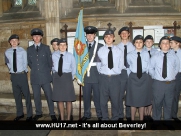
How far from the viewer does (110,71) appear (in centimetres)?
398

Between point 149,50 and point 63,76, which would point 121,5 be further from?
point 63,76

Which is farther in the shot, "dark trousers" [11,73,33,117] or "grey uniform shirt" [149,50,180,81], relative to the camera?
"dark trousers" [11,73,33,117]

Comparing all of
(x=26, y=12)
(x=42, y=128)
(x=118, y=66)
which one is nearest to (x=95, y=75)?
(x=118, y=66)

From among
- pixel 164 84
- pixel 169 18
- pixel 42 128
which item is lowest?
pixel 42 128

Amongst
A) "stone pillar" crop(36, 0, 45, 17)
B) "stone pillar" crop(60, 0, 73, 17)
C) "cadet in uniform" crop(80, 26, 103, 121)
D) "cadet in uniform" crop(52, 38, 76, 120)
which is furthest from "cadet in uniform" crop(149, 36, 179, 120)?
"stone pillar" crop(36, 0, 45, 17)

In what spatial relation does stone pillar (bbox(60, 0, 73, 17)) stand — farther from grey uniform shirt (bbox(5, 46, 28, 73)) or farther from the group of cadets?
grey uniform shirt (bbox(5, 46, 28, 73))

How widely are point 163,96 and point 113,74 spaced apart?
1.08 meters

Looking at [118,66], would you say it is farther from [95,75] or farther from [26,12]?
[26,12]

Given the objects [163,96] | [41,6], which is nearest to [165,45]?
[163,96]

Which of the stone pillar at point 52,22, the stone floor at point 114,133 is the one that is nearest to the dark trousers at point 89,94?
the stone floor at point 114,133

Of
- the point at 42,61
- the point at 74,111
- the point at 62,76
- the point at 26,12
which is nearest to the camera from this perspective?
the point at 62,76

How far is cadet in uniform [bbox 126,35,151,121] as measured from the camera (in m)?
3.92

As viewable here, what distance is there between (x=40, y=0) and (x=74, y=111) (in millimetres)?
3397

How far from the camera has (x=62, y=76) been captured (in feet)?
13.9
